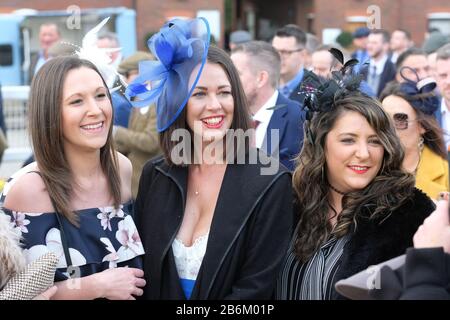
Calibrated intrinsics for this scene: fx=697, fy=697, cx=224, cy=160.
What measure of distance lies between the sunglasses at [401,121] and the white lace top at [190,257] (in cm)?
186

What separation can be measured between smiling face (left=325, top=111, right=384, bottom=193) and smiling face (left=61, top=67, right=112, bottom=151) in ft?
3.24

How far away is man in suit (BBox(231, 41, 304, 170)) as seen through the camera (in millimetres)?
4973

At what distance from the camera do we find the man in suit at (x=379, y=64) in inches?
388

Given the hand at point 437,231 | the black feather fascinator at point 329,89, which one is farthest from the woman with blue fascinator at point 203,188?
the hand at point 437,231

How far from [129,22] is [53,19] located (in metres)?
2.52

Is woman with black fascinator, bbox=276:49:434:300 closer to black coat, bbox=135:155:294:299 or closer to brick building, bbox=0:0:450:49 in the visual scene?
black coat, bbox=135:155:294:299

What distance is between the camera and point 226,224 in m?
2.73

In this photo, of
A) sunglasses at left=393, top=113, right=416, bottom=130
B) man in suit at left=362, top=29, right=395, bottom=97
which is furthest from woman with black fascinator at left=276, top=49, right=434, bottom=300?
man in suit at left=362, top=29, right=395, bottom=97

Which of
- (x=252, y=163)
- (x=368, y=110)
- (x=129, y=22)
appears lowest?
(x=252, y=163)

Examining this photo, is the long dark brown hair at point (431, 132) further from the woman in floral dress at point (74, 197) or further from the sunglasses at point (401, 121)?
the woman in floral dress at point (74, 197)

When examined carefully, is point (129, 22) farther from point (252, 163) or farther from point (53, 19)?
point (252, 163)
